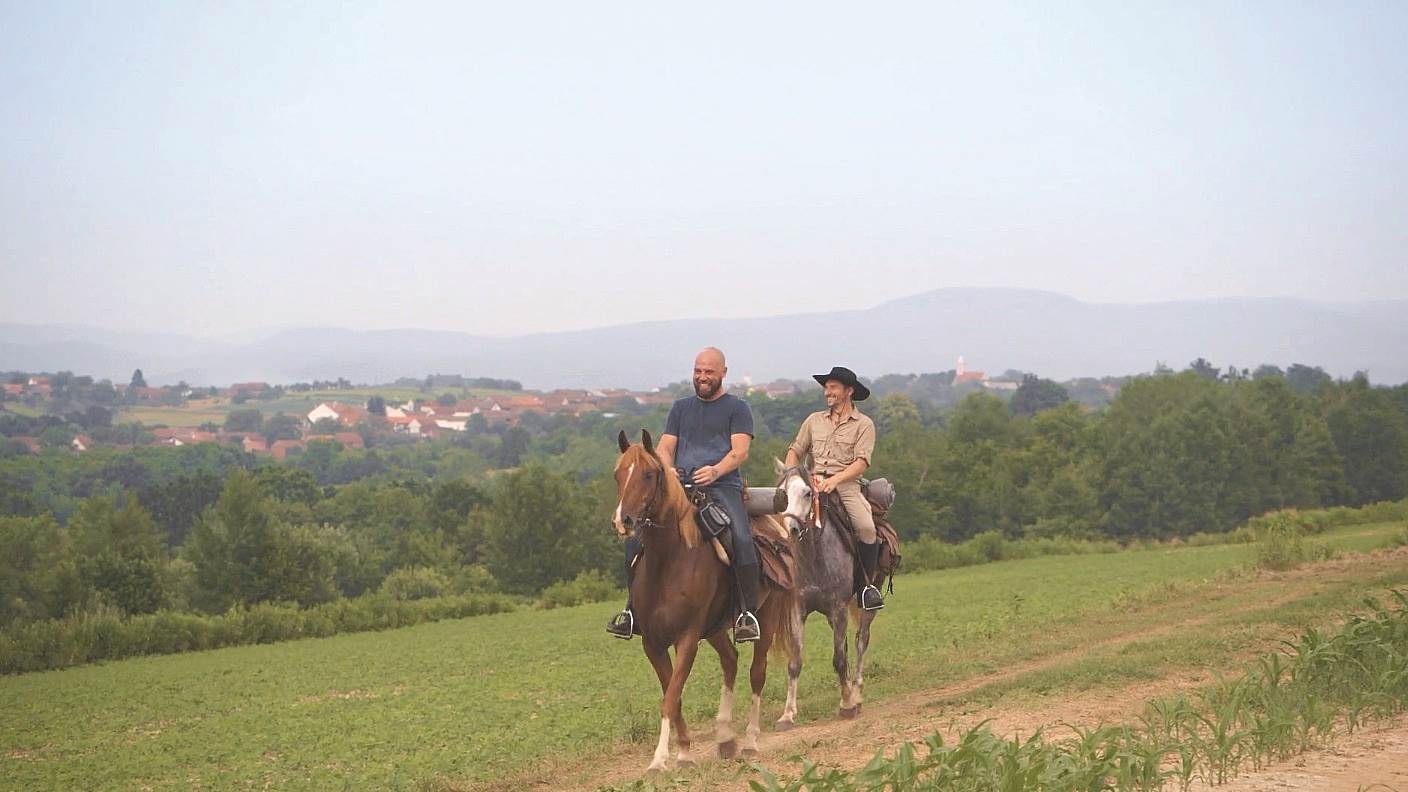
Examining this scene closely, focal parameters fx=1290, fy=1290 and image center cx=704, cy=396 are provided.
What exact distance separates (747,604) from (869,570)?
9.35 feet

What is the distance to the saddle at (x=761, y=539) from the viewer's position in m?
11.2

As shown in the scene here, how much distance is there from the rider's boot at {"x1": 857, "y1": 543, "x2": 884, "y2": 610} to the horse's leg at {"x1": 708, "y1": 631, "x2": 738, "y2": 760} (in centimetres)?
237

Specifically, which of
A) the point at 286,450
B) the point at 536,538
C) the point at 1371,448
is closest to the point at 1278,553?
the point at 536,538

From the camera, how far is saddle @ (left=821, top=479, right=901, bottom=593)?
45.0ft

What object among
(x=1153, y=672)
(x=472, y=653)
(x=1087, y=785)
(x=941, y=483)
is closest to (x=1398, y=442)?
(x=941, y=483)

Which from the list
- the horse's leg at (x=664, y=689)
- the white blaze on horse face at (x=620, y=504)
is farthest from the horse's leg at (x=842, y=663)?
the white blaze on horse face at (x=620, y=504)

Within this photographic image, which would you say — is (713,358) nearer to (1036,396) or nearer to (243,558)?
(243,558)

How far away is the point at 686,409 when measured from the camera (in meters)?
11.4

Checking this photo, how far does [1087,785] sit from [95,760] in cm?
1492

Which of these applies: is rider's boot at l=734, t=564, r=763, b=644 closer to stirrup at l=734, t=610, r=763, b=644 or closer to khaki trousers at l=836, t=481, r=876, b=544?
stirrup at l=734, t=610, r=763, b=644

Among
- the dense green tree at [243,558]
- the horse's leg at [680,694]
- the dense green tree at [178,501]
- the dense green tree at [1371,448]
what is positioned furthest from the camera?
the dense green tree at [1371,448]

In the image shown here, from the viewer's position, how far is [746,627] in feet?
37.4

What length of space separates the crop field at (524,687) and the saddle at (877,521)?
62.6 inches

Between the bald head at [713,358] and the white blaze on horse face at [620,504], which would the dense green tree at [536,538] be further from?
the white blaze on horse face at [620,504]
